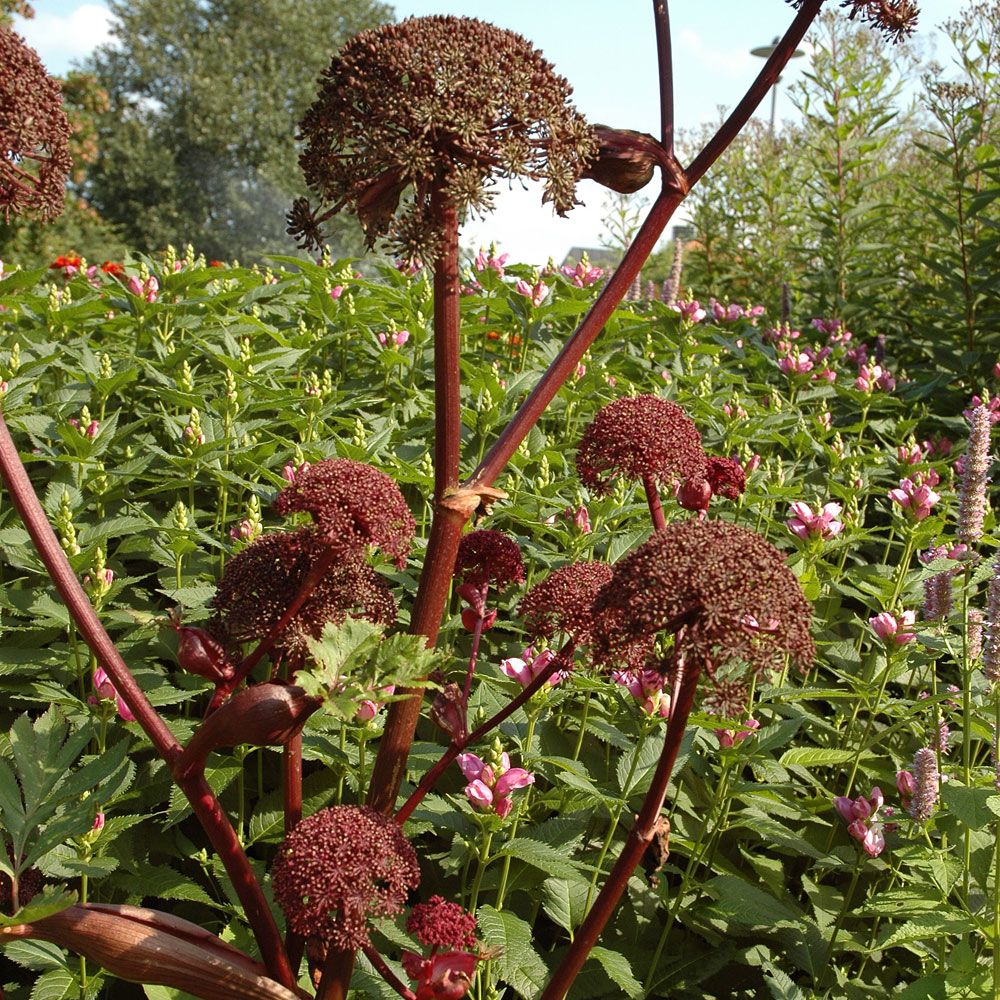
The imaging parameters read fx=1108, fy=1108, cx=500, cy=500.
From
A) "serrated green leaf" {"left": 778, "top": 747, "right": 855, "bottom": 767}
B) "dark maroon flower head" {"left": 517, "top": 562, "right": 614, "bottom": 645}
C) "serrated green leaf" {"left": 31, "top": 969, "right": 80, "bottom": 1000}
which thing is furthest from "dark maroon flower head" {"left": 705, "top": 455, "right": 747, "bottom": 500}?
"serrated green leaf" {"left": 31, "top": 969, "right": 80, "bottom": 1000}

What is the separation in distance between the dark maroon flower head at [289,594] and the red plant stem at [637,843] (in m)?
0.33

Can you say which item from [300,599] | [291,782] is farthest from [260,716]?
[291,782]

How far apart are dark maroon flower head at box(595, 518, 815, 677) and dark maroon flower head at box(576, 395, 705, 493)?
294 mm

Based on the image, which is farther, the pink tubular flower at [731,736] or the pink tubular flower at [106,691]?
the pink tubular flower at [731,736]

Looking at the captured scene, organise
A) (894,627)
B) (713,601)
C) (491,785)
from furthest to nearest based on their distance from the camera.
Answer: (894,627) < (491,785) < (713,601)

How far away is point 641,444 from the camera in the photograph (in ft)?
4.17

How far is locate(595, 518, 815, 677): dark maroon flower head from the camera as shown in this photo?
0.93 meters

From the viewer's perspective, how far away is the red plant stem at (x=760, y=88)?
1107 millimetres

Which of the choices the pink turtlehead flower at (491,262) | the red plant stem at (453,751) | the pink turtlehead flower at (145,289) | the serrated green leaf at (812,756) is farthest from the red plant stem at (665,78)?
the pink turtlehead flower at (491,262)

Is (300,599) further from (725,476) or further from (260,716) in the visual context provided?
(725,476)

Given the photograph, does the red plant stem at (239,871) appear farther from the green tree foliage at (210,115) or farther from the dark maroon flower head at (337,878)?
the green tree foliage at (210,115)

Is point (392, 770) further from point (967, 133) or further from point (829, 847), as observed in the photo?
point (967, 133)

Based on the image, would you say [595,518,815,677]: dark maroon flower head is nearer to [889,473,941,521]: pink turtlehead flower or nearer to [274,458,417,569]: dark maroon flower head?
[274,458,417,569]: dark maroon flower head

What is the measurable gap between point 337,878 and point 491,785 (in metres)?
0.90
